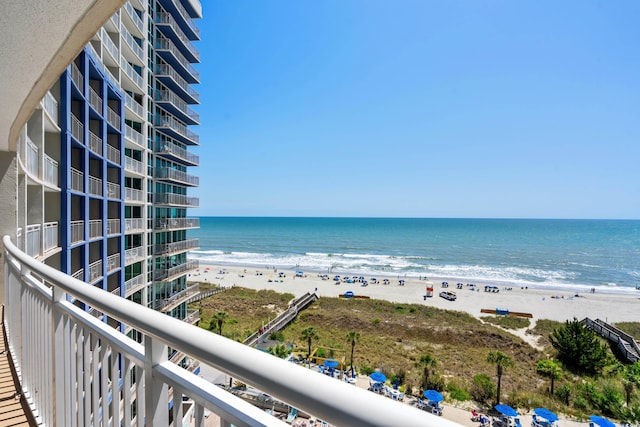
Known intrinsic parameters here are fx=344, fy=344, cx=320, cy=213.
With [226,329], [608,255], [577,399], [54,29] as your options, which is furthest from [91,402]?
[608,255]

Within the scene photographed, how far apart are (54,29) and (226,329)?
2372 cm

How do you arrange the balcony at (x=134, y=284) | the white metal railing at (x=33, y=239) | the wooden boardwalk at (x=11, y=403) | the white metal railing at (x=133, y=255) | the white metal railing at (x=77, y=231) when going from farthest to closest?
1. the white metal railing at (x=133, y=255)
2. the balcony at (x=134, y=284)
3. the white metal railing at (x=77, y=231)
4. the white metal railing at (x=33, y=239)
5. the wooden boardwalk at (x=11, y=403)

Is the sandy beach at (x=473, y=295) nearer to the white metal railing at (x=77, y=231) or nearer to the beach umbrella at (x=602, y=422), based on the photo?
the beach umbrella at (x=602, y=422)

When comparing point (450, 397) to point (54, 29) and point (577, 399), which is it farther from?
point (54, 29)

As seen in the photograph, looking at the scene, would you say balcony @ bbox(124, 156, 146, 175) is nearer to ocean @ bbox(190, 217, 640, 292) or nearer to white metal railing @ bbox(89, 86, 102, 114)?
white metal railing @ bbox(89, 86, 102, 114)

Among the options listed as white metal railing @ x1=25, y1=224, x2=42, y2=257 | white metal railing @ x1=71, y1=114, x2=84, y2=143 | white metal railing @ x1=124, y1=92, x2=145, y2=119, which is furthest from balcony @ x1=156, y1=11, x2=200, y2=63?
white metal railing @ x1=25, y1=224, x2=42, y2=257

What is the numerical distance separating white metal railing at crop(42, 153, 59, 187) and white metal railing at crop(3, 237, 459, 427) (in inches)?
303

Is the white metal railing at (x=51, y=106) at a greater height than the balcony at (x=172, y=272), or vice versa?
the white metal railing at (x=51, y=106)

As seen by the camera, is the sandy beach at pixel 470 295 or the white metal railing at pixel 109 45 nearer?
the white metal railing at pixel 109 45

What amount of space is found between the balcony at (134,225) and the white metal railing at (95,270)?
2.65 m

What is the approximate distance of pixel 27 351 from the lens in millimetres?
2709

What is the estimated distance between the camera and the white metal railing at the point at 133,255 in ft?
50.2

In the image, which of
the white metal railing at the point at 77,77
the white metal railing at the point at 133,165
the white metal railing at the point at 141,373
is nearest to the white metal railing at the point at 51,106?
the white metal railing at the point at 77,77

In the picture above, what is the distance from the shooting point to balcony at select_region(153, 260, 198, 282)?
17.8 metres
